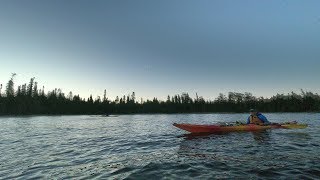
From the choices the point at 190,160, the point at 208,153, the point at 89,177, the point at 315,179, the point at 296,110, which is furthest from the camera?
the point at 296,110

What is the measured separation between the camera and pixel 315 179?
11547 millimetres

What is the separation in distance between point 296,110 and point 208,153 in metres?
194

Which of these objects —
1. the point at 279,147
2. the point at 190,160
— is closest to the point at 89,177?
the point at 190,160

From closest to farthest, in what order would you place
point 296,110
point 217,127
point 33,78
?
1. point 217,127
2. point 33,78
3. point 296,110

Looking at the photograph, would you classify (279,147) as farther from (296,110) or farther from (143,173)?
(296,110)

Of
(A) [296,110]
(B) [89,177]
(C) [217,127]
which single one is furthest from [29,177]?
(A) [296,110]

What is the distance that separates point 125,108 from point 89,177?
18827cm

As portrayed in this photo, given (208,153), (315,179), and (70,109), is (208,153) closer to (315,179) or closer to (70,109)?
(315,179)

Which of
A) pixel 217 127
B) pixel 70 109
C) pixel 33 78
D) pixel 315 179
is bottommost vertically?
pixel 315 179

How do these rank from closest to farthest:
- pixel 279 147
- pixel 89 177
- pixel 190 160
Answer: pixel 89 177 → pixel 190 160 → pixel 279 147

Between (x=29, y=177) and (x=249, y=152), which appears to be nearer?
(x=29, y=177)

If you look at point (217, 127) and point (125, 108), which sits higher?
point (125, 108)

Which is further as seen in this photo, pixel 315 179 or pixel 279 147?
pixel 279 147

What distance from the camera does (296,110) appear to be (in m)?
192
